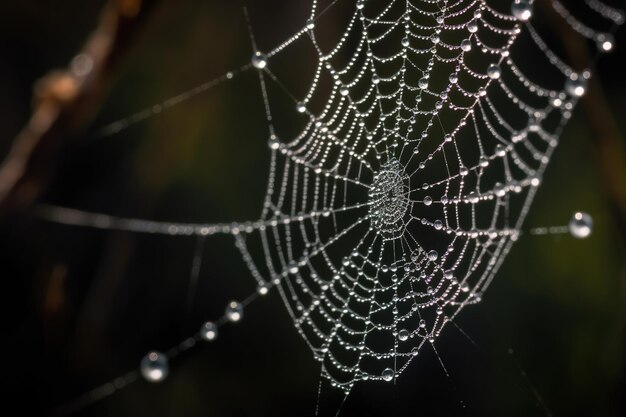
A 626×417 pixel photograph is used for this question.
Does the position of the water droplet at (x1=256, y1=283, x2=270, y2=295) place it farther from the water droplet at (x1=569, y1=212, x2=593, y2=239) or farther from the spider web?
the water droplet at (x1=569, y1=212, x2=593, y2=239)

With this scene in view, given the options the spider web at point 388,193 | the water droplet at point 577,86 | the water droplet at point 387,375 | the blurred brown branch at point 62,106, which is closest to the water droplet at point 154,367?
the blurred brown branch at point 62,106

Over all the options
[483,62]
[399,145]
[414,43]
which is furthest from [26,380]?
[483,62]

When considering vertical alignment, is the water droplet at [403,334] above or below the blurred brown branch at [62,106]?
below

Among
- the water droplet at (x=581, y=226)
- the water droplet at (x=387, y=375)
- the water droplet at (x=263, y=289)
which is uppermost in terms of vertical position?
the water droplet at (x=263, y=289)

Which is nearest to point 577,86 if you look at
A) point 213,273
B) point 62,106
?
point 62,106

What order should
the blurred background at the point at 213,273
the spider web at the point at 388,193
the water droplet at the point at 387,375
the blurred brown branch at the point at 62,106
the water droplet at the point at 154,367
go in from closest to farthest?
the blurred brown branch at the point at 62,106 < the water droplet at the point at 154,367 < the water droplet at the point at 387,375 < the spider web at the point at 388,193 < the blurred background at the point at 213,273

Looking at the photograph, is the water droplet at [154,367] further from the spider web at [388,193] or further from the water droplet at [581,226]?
the water droplet at [581,226]

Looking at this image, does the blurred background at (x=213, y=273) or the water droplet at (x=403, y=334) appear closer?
the water droplet at (x=403, y=334)
